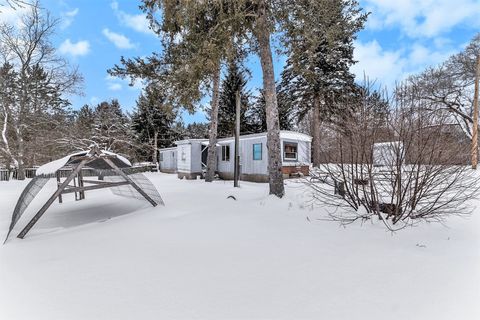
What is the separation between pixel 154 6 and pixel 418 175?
28.2 ft

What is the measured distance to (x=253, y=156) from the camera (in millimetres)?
12984

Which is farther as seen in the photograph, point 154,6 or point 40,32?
point 40,32

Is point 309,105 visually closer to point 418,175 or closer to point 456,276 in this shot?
point 418,175

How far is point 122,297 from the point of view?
207 centimetres

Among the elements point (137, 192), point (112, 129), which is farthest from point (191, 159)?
point (112, 129)

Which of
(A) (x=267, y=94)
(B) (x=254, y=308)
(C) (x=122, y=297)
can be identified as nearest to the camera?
(B) (x=254, y=308)

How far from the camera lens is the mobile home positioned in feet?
41.3

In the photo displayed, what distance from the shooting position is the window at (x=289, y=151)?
12.8m

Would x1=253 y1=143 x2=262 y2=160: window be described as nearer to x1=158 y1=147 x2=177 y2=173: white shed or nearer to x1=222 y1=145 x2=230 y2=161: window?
x1=222 y1=145 x2=230 y2=161: window

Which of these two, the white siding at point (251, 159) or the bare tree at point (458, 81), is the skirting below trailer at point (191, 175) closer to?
the white siding at point (251, 159)

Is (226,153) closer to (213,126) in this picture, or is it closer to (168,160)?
(213,126)

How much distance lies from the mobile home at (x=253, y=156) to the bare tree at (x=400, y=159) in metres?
7.46

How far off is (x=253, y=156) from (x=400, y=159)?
9531mm

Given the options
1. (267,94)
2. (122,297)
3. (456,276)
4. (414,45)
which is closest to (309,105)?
(414,45)
